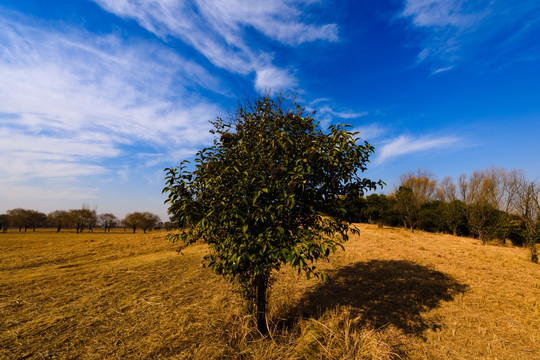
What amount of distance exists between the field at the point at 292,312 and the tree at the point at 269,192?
1.70 meters

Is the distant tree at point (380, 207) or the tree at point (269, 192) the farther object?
the distant tree at point (380, 207)

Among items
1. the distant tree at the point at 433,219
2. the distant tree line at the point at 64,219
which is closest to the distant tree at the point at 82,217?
the distant tree line at the point at 64,219

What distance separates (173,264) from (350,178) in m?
12.2

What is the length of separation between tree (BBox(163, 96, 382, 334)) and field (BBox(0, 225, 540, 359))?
170cm

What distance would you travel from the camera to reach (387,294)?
8250 millimetres

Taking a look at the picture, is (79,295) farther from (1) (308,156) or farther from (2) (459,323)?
(2) (459,323)

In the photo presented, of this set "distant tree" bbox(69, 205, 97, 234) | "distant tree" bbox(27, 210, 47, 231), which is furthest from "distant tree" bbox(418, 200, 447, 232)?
"distant tree" bbox(27, 210, 47, 231)

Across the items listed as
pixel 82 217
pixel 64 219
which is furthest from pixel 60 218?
pixel 82 217

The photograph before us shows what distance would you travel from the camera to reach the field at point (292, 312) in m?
4.93

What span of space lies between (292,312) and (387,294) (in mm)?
3905

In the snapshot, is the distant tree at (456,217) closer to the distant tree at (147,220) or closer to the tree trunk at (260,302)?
the tree trunk at (260,302)

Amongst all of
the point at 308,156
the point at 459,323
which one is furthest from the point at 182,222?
the point at 459,323

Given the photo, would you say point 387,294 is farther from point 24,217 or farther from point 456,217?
point 24,217

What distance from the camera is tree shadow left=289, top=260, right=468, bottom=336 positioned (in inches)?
266
